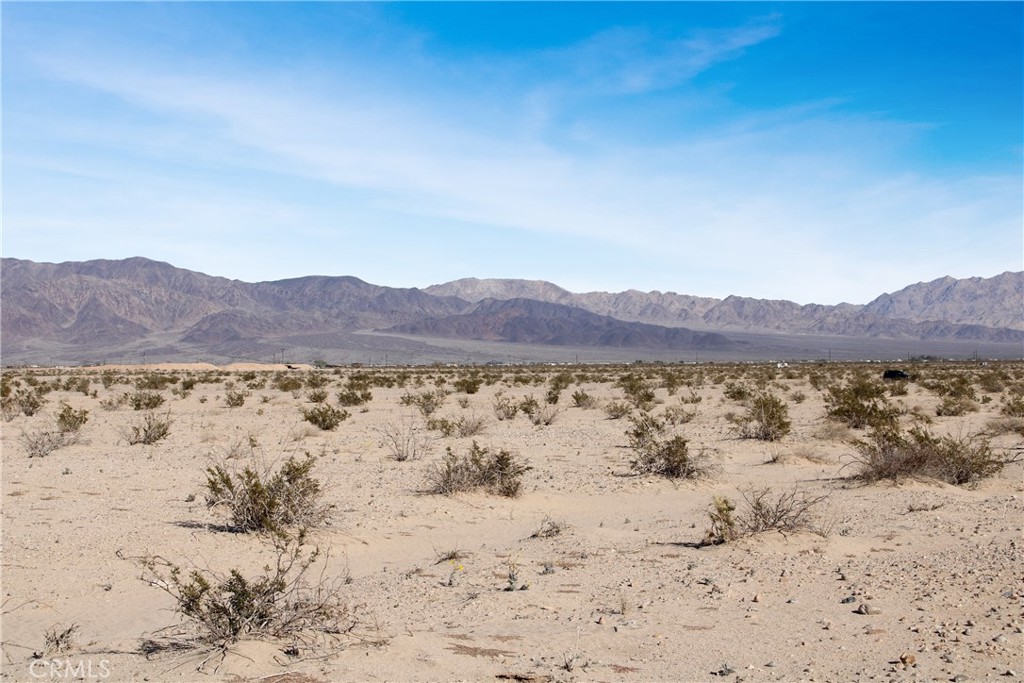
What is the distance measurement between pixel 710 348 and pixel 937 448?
599 feet

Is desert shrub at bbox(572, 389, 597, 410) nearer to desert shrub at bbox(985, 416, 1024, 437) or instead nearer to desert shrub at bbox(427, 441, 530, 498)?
desert shrub at bbox(985, 416, 1024, 437)

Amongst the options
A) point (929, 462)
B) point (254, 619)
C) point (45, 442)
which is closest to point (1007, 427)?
point (929, 462)

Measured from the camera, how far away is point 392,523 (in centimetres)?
1038

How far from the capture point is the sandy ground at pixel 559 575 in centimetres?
547

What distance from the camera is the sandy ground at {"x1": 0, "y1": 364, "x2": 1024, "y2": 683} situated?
17.9ft

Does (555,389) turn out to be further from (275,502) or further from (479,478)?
(275,502)

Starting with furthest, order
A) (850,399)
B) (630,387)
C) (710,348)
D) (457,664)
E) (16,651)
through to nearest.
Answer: (710,348) → (630,387) → (850,399) → (16,651) → (457,664)

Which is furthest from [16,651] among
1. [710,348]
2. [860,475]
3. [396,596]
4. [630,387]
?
[710,348]

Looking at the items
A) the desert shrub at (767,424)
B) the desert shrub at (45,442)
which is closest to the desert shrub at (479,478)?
the desert shrub at (767,424)

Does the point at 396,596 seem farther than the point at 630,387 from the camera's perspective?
No

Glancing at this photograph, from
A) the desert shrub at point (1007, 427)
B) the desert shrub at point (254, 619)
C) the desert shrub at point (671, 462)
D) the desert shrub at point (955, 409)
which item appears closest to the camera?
the desert shrub at point (254, 619)

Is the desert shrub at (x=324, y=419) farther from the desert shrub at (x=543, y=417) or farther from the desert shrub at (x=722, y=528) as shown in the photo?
the desert shrub at (x=722, y=528)

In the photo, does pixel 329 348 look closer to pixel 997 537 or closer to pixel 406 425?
pixel 406 425

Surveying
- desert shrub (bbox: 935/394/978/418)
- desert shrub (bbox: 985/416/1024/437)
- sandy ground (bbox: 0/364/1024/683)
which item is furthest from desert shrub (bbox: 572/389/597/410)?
sandy ground (bbox: 0/364/1024/683)
